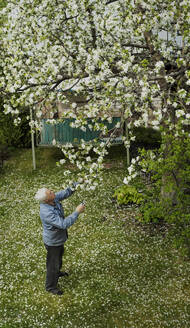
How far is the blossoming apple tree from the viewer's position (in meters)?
8.52

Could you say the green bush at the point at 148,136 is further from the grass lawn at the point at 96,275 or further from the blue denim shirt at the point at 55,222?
the blue denim shirt at the point at 55,222

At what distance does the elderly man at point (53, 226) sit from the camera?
7488 mm

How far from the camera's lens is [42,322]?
25.0 ft

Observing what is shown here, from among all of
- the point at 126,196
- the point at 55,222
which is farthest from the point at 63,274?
the point at 126,196

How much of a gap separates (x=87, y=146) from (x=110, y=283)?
10.8 feet

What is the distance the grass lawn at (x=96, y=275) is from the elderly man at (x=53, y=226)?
1.11 feet

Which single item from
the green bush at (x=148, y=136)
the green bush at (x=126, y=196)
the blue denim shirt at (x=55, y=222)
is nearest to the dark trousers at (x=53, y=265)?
the blue denim shirt at (x=55, y=222)

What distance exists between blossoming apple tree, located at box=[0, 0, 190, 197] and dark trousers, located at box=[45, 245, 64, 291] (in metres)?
1.62

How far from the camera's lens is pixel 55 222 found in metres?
7.51

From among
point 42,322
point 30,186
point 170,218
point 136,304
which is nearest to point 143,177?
point 30,186

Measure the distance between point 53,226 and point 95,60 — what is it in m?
4.14

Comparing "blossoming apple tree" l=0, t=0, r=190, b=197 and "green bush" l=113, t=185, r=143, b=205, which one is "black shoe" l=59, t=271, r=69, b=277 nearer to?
"blossoming apple tree" l=0, t=0, r=190, b=197

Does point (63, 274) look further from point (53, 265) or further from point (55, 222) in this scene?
point (55, 222)

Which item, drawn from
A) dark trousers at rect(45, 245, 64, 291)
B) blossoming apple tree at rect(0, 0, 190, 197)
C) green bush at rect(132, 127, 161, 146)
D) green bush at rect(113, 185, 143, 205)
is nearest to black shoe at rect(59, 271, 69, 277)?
dark trousers at rect(45, 245, 64, 291)
